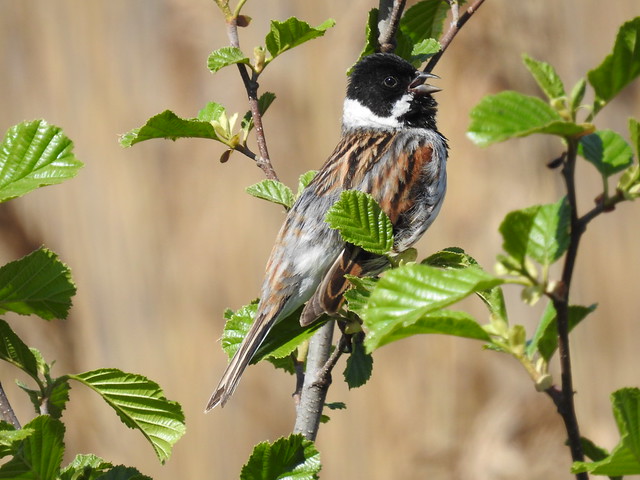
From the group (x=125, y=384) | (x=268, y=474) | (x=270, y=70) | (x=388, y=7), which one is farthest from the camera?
(x=270, y=70)

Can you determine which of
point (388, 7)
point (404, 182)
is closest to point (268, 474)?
point (388, 7)

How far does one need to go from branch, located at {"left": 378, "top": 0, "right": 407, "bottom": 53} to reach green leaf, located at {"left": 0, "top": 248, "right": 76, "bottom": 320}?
763 millimetres

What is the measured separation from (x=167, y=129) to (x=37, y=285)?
1.55 feet

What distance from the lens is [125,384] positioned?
3.96 feet

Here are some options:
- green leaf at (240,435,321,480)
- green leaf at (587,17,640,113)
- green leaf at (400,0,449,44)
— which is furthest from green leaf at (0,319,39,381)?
green leaf at (400,0,449,44)

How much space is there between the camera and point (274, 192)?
1.56 metres

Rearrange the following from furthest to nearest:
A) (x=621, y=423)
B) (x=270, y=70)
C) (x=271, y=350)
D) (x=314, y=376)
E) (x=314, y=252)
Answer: (x=270, y=70) < (x=314, y=252) < (x=271, y=350) < (x=314, y=376) < (x=621, y=423)

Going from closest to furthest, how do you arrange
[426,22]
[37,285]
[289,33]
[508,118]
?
[508,118] → [37,285] → [289,33] → [426,22]

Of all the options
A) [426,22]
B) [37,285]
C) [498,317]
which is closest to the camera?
[498,317]

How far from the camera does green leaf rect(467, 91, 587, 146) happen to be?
2.25ft

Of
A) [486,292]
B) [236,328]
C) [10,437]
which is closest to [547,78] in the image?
[486,292]

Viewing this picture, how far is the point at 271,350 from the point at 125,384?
33 cm

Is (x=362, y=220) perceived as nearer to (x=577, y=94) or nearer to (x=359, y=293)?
(x=359, y=293)

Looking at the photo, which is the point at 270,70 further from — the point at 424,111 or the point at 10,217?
the point at 10,217
